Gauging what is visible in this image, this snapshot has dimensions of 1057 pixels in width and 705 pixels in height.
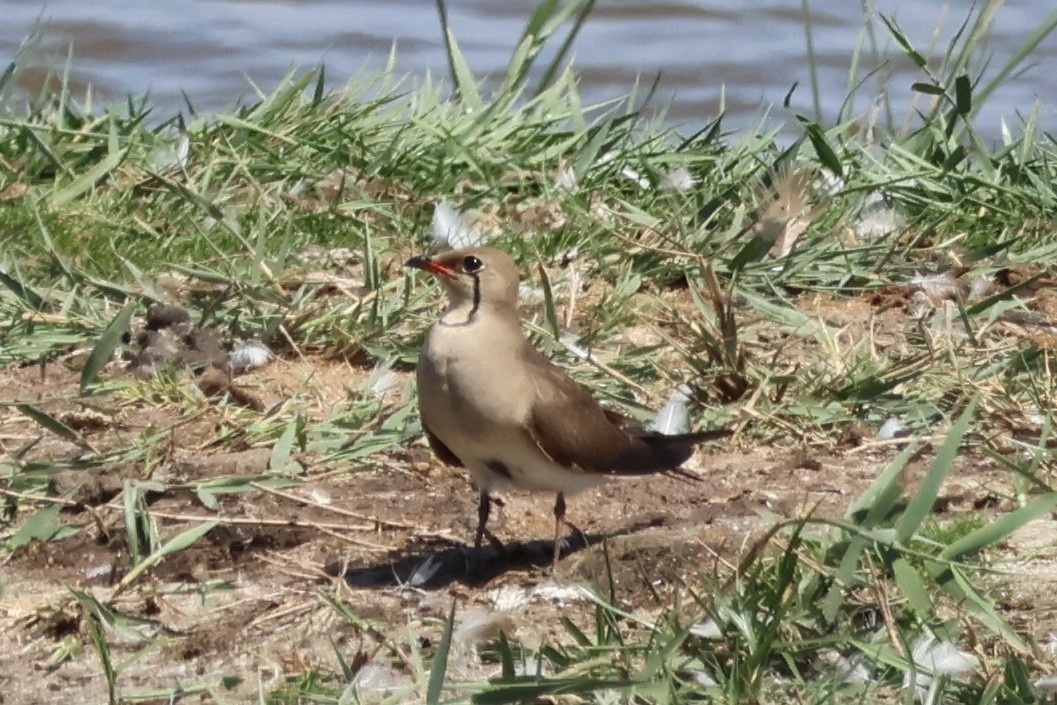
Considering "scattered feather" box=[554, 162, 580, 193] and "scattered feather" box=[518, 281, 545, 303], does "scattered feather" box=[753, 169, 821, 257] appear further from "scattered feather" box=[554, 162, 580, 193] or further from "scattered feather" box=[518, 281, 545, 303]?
"scattered feather" box=[554, 162, 580, 193]

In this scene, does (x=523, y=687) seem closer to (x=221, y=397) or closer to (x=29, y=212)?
(x=221, y=397)

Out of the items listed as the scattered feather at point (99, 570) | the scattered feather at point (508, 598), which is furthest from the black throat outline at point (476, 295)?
the scattered feather at point (99, 570)

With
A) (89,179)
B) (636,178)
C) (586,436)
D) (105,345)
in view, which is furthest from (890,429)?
(89,179)

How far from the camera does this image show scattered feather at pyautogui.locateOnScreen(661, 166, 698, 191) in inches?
252

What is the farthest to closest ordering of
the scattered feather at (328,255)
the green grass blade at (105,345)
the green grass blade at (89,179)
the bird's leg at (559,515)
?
the green grass blade at (89,179) < the scattered feather at (328,255) < the green grass blade at (105,345) < the bird's leg at (559,515)

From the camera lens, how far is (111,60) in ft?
37.4

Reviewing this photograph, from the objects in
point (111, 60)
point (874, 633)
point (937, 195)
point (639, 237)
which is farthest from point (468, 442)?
point (111, 60)

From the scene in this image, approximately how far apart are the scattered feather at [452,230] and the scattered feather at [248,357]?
85cm

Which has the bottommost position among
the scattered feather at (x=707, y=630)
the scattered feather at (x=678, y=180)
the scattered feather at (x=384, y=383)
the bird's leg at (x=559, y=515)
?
the scattered feather at (x=384, y=383)

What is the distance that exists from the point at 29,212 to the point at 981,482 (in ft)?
9.73

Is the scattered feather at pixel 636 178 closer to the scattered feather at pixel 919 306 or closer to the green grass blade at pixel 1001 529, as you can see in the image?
the scattered feather at pixel 919 306

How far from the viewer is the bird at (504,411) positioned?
4.05 meters

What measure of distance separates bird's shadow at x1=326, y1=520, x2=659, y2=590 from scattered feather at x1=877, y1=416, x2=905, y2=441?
0.73 meters

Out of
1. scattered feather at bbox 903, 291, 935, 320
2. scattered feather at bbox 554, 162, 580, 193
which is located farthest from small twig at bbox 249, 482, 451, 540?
scattered feather at bbox 554, 162, 580, 193
